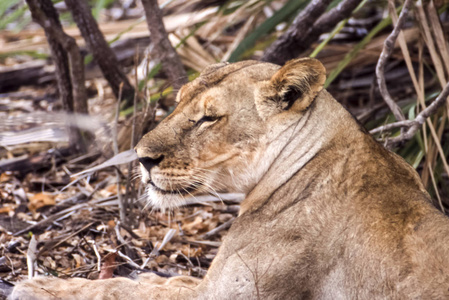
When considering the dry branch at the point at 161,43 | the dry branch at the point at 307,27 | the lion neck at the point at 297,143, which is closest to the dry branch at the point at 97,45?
the dry branch at the point at 161,43

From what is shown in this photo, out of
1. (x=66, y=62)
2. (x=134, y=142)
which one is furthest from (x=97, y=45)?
(x=134, y=142)

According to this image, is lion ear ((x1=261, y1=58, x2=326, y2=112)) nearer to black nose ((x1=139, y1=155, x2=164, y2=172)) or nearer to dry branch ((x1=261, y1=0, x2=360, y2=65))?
black nose ((x1=139, y1=155, x2=164, y2=172))

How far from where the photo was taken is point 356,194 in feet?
9.04

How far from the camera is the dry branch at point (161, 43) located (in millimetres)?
4520

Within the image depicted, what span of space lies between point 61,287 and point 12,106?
3.85 meters

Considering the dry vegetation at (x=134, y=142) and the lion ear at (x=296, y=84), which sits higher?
the lion ear at (x=296, y=84)

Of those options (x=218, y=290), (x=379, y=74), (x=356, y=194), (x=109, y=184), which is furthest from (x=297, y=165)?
(x=109, y=184)

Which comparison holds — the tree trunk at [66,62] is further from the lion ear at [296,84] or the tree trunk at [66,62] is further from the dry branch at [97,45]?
the lion ear at [296,84]

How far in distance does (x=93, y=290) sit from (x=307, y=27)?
2739 mm

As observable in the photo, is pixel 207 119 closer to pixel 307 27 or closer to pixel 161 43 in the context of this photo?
pixel 161 43

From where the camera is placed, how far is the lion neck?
2959 mm

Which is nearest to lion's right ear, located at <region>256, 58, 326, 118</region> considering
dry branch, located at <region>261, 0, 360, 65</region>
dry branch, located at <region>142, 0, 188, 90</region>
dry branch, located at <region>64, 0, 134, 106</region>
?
dry branch, located at <region>142, 0, 188, 90</region>

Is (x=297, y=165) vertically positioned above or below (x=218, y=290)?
above

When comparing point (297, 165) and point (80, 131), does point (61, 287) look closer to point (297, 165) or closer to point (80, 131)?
point (297, 165)
